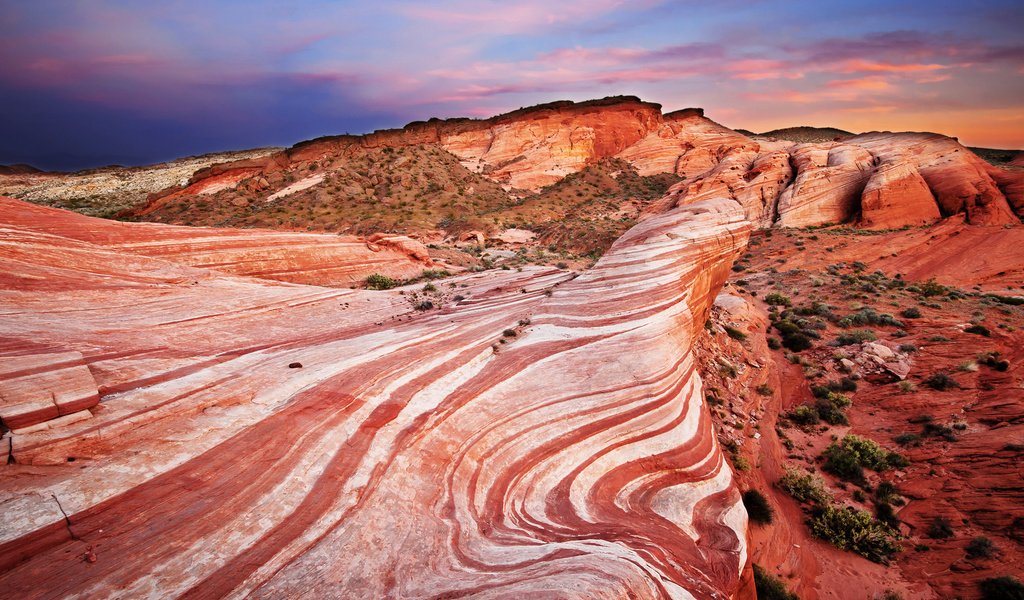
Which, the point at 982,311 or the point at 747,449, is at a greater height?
the point at 982,311

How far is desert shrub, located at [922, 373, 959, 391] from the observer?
11906 mm

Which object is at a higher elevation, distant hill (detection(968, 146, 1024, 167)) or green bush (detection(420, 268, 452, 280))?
distant hill (detection(968, 146, 1024, 167))

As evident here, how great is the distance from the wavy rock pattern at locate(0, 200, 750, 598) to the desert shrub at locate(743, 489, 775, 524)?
75.2 inches

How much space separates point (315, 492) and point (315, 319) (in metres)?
7.34

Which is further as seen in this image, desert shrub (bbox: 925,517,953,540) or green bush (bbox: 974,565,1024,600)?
desert shrub (bbox: 925,517,953,540)

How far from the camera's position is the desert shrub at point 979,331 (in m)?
14.2

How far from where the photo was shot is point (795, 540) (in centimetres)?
909

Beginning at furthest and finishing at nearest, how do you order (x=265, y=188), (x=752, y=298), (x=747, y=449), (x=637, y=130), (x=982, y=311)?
1. (x=637, y=130)
2. (x=265, y=188)
3. (x=752, y=298)
4. (x=982, y=311)
5. (x=747, y=449)

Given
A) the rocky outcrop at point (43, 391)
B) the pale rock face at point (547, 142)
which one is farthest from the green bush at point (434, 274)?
the pale rock face at point (547, 142)

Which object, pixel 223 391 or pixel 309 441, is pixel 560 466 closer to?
pixel 309 441

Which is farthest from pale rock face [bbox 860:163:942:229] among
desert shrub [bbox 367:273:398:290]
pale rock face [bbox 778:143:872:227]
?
desert shrub [bbox 367:273:398:290]

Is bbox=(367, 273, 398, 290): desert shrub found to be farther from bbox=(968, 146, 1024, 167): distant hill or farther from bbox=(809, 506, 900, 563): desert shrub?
bbox=(968, 146, 1024, 167): distant hill

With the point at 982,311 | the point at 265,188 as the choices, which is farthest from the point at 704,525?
the point at 265,188

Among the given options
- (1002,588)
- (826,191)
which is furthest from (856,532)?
(826,191)
